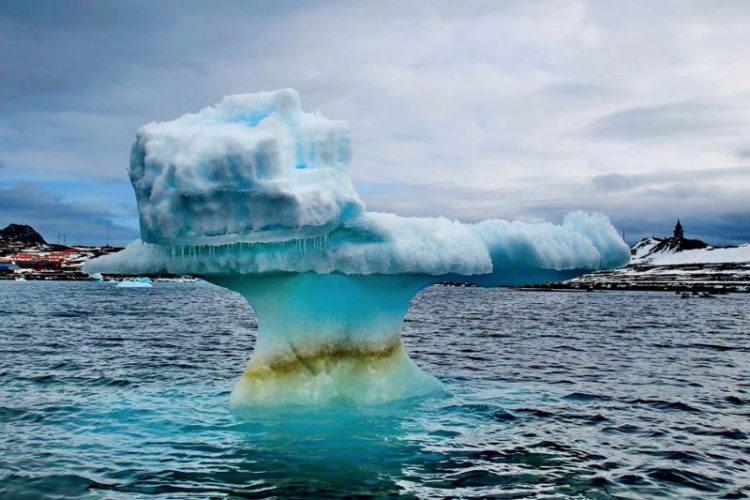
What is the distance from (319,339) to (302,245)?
2520 millimetres

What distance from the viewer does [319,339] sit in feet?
51.0

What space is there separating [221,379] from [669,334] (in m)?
31.4

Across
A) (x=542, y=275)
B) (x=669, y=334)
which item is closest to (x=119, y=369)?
(x=542, y=275)

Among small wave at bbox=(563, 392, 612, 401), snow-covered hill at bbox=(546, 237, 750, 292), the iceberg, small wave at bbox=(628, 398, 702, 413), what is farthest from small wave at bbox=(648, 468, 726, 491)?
snow-covered hill at bbox=(546, 237, 750, 292)

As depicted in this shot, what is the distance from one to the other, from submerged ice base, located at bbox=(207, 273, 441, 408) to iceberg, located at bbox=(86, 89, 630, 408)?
2 centimetres

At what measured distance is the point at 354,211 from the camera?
45.5 ft

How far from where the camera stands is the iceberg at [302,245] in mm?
12961

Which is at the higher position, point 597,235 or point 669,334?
point 597,235

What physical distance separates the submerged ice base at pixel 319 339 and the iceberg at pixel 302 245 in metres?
0.02

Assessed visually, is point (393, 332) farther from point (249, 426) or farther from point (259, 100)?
point (259, 100)

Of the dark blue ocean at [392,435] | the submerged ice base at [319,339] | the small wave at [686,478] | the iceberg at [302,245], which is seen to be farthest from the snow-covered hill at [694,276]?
the small wave at [686,478]

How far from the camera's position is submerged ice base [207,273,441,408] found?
603 inches

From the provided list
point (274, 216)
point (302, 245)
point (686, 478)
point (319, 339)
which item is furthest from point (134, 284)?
point (686, 478)

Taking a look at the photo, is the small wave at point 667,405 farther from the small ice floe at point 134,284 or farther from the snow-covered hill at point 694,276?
the small ice floe at point 134,284
